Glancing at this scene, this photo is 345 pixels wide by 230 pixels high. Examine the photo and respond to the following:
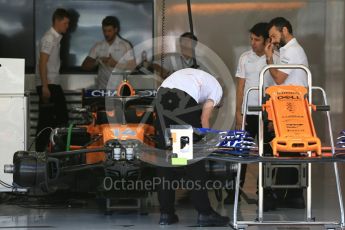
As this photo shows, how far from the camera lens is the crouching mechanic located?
6.45 metres

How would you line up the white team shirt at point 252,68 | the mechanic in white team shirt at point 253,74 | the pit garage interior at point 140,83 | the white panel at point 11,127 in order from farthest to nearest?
1. the white team shirt at point 252,68
2. the mechanic in white team shirt at point 253,74
3. the white panel at point 11,127
4. the pit garage interior at point 140,83

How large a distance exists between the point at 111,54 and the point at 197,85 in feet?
12.8

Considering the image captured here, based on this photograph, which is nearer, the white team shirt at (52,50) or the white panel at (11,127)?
the white panel at (11,127)

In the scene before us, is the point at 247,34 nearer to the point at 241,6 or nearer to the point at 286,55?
the point at 241,6

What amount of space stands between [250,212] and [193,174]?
1.04 meters

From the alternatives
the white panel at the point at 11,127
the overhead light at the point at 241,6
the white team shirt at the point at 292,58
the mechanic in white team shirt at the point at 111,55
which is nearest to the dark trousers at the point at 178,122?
the white team shirt at the point at 292,58

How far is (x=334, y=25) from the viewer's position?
11602mm

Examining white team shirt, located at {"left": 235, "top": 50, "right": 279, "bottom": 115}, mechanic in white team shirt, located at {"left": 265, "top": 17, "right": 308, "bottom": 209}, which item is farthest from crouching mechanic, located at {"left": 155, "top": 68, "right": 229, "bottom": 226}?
white team shirt, located at {"left": 235, "top": 50, "right": 279, "bottom": 115}

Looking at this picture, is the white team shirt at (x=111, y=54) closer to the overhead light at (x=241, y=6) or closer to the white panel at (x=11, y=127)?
the overhead light at (x=241, y=6)

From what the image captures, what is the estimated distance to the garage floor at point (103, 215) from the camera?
261 inches

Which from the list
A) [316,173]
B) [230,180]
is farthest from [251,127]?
[316,173]

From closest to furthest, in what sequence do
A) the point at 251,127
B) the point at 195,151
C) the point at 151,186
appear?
1. the point at 195,151
2. the point at 151,186
3. the point at 251,127

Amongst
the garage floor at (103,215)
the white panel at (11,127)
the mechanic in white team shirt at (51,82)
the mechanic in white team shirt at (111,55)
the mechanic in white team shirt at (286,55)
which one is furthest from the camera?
the mechanic in white team shirt at (111,55)

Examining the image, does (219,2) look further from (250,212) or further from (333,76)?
(250,212)
